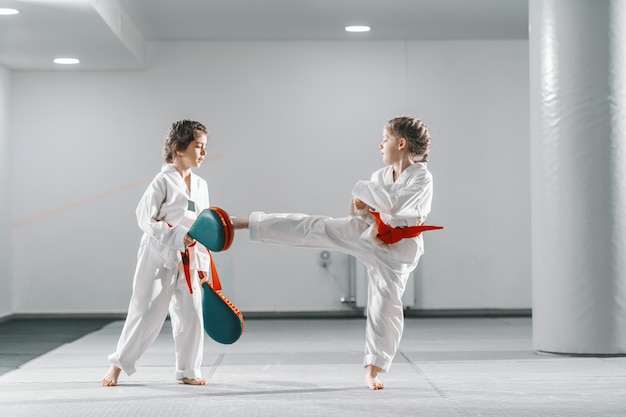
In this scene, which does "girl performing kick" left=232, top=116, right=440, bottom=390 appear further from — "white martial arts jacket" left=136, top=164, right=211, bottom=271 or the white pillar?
the white pillar

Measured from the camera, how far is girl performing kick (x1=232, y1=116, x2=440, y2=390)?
3.80 metres

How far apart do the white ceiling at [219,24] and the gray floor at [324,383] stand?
2152mm

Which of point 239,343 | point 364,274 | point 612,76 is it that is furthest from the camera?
point 364,274

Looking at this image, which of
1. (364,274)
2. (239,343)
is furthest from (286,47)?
(239,343)

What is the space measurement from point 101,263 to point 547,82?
14.3ft

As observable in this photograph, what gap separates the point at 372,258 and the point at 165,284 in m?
0.93

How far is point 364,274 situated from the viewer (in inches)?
305

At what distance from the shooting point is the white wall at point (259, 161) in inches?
310

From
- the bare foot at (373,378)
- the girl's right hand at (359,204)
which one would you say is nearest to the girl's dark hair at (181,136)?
the girl's right hand at (359,204)

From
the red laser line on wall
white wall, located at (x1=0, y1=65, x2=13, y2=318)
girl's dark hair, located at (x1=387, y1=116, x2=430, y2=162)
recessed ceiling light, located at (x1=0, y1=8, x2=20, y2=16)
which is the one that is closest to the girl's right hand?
girl's dark hair, located at (x1=387, y1=116, x2=430, y2=162)

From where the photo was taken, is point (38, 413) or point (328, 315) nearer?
point (38, 413)

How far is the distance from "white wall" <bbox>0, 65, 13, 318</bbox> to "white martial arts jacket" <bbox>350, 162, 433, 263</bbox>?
4646 mm

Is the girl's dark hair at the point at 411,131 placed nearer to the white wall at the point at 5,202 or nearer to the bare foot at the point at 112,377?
the bare foot at the point at 112,377

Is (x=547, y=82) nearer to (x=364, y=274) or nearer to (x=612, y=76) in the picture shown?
(x=612, y=76)
